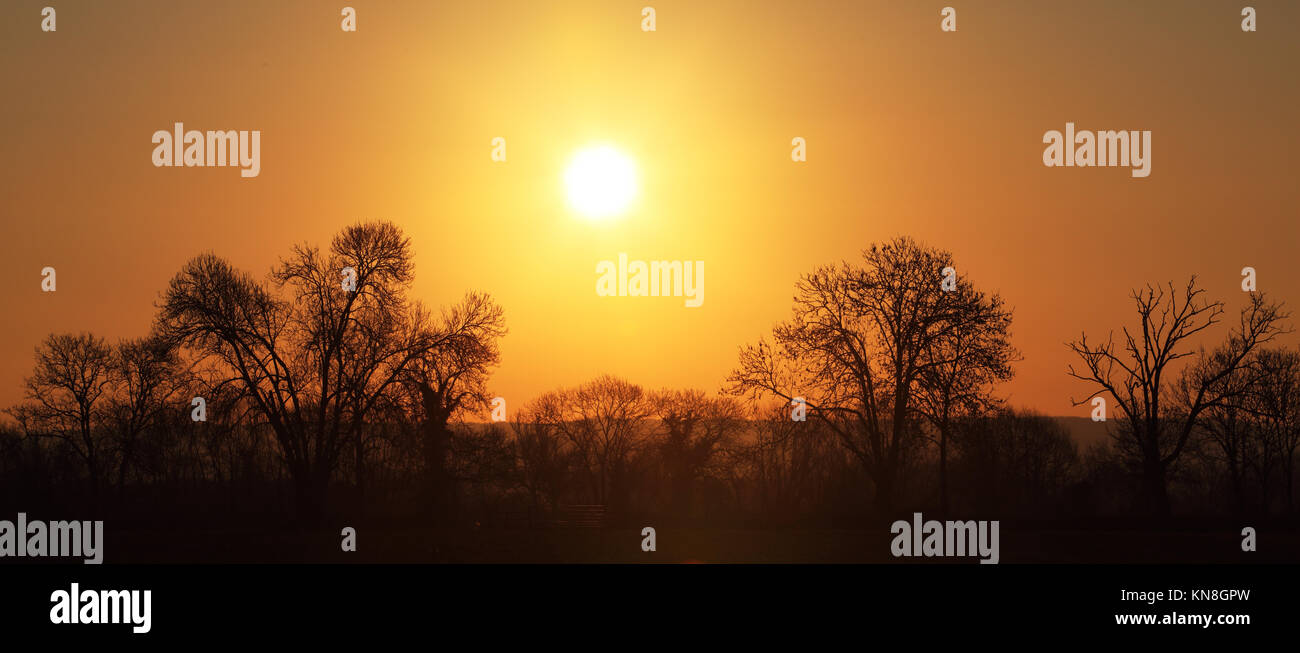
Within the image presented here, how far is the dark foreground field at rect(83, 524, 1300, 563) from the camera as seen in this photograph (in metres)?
29.4

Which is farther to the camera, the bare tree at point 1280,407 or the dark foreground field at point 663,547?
the bare tree at point 1280,407

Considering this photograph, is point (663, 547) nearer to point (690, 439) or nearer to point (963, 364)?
point (963, 364)

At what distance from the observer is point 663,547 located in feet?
105

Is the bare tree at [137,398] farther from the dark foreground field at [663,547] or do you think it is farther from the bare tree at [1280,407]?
the bare tree at [1280,407]

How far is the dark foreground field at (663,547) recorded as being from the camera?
1156 inches

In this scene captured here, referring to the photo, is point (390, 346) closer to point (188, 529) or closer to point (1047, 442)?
point (188, 529)

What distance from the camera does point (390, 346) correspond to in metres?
44.6

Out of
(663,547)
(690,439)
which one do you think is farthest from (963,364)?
(690,439)

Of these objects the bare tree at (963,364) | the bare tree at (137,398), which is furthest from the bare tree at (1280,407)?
the bare tree at (137,398)

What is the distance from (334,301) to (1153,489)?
35960mm
